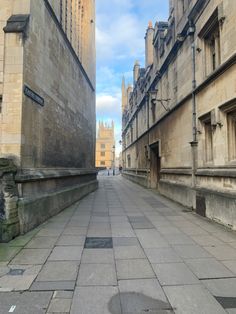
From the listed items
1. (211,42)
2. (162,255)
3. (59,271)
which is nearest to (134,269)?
(162,255)

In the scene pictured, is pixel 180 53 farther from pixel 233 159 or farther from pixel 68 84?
pixel 233 159

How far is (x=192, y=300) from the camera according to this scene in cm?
341

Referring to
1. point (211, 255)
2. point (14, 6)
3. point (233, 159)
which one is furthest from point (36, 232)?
point (14, 6)

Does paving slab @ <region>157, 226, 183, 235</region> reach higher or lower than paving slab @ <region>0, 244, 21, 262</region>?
higher

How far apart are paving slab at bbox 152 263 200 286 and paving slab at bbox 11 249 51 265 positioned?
6.47 feet

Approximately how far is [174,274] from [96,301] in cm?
139

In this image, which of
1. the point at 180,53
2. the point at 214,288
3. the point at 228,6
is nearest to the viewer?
the point at 214,288

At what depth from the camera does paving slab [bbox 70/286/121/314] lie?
318 centimetres

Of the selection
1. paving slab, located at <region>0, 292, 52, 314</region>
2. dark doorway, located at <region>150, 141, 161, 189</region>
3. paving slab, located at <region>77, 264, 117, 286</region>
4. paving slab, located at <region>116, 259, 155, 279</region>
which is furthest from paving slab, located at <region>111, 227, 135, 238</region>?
dark doorway, located at <region>150, 141, 161, 189</region>

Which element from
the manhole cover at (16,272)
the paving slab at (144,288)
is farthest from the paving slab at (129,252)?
the manhole cover at (16,272)

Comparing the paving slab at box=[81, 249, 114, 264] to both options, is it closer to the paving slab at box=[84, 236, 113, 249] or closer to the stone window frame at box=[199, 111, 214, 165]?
the paving slab at box=[84, 236, 113, 249]

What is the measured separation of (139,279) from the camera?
4.05m

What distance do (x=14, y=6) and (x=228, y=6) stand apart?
5787 mm

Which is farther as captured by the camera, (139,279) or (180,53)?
(180,53)
